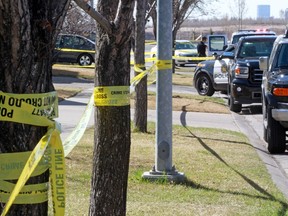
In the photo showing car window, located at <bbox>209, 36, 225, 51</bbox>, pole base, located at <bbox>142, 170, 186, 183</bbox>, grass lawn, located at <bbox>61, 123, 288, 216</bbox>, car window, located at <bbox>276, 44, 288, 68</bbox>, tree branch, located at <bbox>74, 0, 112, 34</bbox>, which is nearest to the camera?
tree branch, located at <bbox>74, 0, 112, 34</bbox>

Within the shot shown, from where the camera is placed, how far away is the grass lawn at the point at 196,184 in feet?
23.9

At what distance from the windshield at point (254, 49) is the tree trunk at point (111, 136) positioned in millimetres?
13860

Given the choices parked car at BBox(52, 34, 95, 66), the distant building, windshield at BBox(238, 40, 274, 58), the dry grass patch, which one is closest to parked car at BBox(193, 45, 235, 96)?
the dry grass patch

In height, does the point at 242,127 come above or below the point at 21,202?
below

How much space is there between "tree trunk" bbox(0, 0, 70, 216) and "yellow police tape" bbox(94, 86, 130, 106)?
171 cm

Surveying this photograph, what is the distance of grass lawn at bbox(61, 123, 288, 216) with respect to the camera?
287 inches

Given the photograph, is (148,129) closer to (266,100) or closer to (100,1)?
(266,100)

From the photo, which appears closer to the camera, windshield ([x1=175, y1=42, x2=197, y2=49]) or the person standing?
the person standing

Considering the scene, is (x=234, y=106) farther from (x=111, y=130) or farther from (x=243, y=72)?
(x=111, y=130)

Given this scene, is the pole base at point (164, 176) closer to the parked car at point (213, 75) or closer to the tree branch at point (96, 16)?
the tree branch at point (96, 16)

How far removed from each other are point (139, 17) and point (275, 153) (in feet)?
10.9

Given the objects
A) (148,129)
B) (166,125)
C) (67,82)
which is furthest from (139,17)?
(67,82)

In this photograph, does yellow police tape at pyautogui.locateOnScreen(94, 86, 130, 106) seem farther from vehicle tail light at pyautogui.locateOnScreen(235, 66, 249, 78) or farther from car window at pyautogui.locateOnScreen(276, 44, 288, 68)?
vehicle tail light at pyautogui.locateOnScreen(235, 66, 249, 78)

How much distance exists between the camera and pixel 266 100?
1216cm
